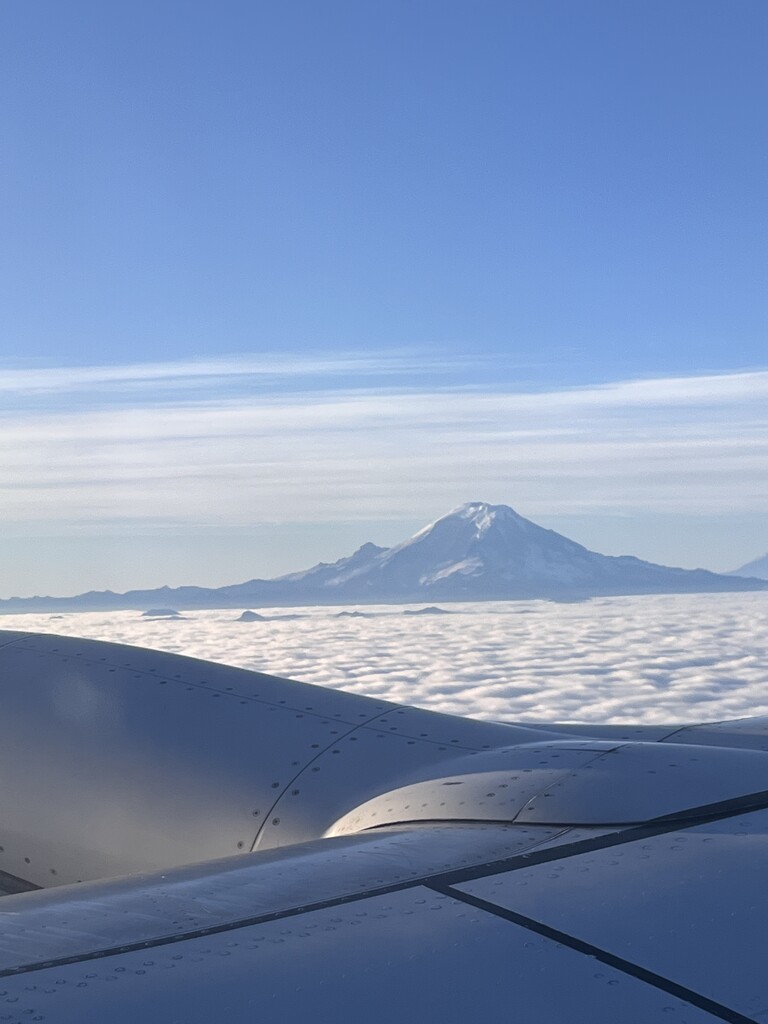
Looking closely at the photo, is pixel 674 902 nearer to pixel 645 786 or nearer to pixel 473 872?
pixel 473 872

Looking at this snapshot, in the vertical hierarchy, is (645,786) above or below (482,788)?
above

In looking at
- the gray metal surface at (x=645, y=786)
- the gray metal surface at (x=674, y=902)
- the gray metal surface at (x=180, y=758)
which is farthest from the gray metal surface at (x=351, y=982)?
the gray metal surface at (x=180, y=758)

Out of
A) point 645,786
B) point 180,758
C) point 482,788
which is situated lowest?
point 180,758

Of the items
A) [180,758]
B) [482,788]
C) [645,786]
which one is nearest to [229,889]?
[482,788]

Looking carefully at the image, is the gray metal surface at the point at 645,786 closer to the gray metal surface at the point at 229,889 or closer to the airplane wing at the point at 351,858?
the airplane wing at the point at 351,858

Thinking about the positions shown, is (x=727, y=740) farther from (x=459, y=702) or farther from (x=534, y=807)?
(x=459, y=702)

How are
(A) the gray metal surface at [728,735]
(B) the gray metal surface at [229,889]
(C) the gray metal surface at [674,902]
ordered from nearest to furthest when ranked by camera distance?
(C) the gray metal surface at [674,902], (B) the gray metal surface at [229,889], (A) the gray metal surface at [728,735]
